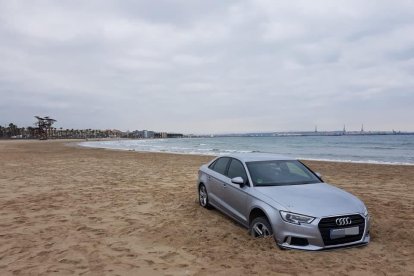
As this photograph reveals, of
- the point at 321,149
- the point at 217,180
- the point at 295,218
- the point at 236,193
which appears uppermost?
the point at 217,180

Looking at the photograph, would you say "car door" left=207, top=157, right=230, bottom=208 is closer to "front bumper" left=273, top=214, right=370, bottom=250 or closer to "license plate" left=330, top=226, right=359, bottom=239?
"front bumper" left=273, top=214, right=370, bottom=250

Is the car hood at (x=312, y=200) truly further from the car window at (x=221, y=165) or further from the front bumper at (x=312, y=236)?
the car window at (x=221, y=165)

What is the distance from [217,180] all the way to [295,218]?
9.03 ft

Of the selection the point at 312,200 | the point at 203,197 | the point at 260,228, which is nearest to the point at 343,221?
the point at 312,200

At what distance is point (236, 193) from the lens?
6.63 m

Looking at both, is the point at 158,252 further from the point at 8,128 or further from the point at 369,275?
the point at 8,128

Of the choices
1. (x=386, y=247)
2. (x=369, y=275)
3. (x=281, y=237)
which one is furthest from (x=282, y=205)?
(x=386, y=247)

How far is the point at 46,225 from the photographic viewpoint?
705cm

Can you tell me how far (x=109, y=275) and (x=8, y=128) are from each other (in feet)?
607

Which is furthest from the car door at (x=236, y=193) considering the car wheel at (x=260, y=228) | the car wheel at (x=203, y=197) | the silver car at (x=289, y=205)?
the car wheel at (x=203, y=197)

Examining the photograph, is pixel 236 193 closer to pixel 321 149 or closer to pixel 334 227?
pixel 334 227

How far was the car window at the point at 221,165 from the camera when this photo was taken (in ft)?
25.5

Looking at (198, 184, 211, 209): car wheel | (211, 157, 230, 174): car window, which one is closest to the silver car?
(211, 157, 230, 174): car window

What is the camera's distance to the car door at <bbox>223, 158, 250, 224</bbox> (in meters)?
6.32
